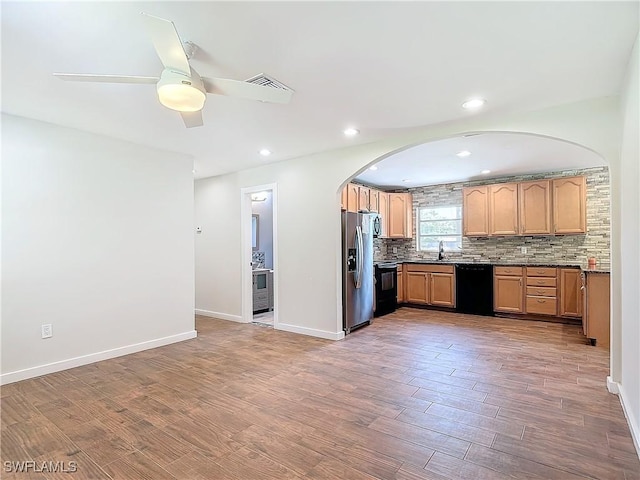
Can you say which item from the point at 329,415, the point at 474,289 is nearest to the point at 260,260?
the point at 474,289

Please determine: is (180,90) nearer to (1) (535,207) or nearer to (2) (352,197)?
(2) (352,197)

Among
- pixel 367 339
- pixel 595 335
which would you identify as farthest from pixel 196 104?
pixel 595 335

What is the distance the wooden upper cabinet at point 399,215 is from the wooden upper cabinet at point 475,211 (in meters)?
1.14

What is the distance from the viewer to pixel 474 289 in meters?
6.20

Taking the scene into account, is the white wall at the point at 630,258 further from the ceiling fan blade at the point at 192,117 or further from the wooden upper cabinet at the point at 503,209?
the wooden upper cabinet at the point at 503,209

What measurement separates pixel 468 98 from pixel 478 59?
634 millimetres

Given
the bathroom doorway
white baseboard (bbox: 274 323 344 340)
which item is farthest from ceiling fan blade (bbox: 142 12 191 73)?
white baseboard (bbox: 274 323 344 340)

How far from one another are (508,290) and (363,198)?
9.71ft

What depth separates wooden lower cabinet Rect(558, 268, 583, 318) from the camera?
532 centimetres

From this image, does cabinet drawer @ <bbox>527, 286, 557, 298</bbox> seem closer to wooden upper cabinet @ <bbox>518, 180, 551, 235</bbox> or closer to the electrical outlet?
wooden upper cabinet @ <bbox>518, 180, 551, 235</bbox>

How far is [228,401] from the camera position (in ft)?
9.11

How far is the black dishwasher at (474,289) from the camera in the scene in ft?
19.9

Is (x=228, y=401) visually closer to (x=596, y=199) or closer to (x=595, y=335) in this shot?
(x=595, y=335)

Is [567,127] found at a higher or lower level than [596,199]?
higher
